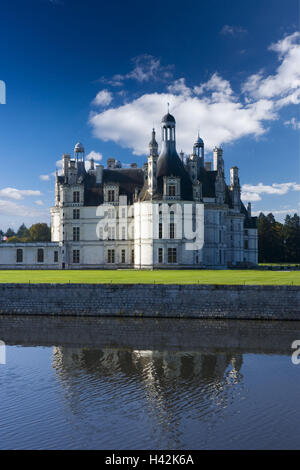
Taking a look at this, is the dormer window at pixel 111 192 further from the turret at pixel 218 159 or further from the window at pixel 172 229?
the turret at pixel 218 159

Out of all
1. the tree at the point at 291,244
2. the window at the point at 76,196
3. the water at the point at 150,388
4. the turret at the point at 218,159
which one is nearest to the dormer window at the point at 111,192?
the window at the point at 76,196

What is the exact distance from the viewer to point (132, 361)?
67.4 ft

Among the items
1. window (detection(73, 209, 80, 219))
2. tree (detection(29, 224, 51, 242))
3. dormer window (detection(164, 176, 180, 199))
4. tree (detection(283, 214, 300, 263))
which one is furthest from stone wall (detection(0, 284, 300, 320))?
tree (detection(29, 224, 51, 242))

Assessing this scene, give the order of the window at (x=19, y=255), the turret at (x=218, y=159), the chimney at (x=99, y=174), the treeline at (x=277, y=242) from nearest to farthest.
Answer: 1. the window at (x=19, y=255)
2. the chimney at (x=99, y=174)
3. the turret at (x=218, y=159)
4. the treeline at (x=277, y=242)

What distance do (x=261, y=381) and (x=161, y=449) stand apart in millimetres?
6385

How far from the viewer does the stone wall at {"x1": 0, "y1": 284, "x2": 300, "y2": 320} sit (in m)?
28.9

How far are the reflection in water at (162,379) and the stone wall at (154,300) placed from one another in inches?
310

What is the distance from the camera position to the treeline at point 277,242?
9356 cm

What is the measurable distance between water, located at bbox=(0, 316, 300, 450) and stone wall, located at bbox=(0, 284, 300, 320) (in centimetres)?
218

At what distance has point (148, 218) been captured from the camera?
2165 inches

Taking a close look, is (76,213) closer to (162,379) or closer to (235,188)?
(235,188)

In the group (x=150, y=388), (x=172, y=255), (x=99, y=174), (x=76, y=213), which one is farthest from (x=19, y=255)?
(x=150, y=388)

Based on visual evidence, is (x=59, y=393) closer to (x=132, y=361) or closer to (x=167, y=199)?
(x=132, y=361)

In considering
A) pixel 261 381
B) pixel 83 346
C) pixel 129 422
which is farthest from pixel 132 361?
pixel 129 422
